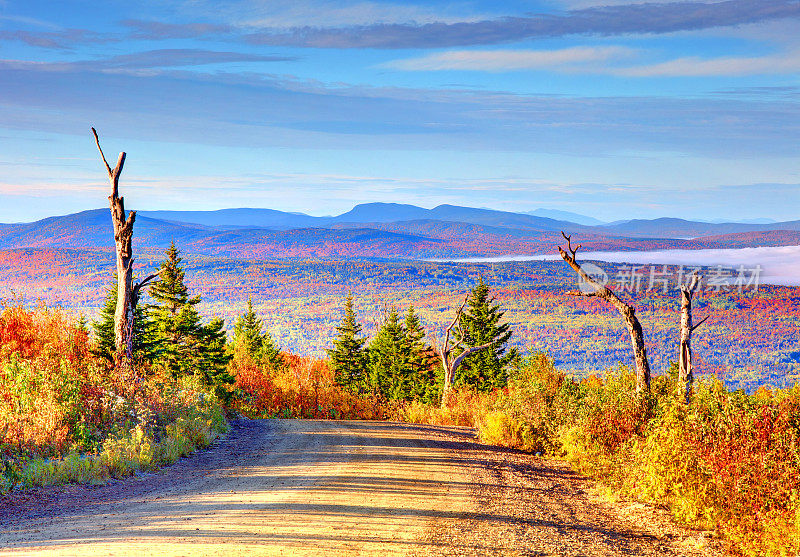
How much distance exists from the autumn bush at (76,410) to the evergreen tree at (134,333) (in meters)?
2.05

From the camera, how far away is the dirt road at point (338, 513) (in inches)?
346

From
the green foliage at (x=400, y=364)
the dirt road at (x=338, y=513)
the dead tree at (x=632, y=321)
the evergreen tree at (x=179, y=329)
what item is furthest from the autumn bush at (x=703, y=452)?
the green foliage at (x=400, y=364)

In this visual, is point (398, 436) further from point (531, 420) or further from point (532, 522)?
point (532, 522)

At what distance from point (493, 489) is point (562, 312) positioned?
185 m

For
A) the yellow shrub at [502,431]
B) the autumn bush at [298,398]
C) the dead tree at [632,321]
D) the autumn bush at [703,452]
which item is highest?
the dead tree at [632,321]

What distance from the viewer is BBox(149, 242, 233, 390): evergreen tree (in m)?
29.8

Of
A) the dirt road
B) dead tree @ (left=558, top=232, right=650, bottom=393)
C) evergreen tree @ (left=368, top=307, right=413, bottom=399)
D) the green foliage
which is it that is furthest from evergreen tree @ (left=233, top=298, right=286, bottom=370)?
dead tree @ (left=558, top=232, right=650, bottom=393)

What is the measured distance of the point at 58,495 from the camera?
11.5 meters

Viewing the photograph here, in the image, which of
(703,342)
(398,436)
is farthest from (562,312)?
(398,436)

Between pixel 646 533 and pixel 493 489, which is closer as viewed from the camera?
pixel 646 533

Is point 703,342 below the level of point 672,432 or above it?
below

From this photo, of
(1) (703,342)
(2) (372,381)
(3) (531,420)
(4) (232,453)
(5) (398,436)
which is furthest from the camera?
(1) (703,342)

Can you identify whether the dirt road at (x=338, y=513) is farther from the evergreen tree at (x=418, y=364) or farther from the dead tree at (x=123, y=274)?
the evergreen tree at (x=418, y=364)

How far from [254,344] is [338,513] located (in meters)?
49.1
